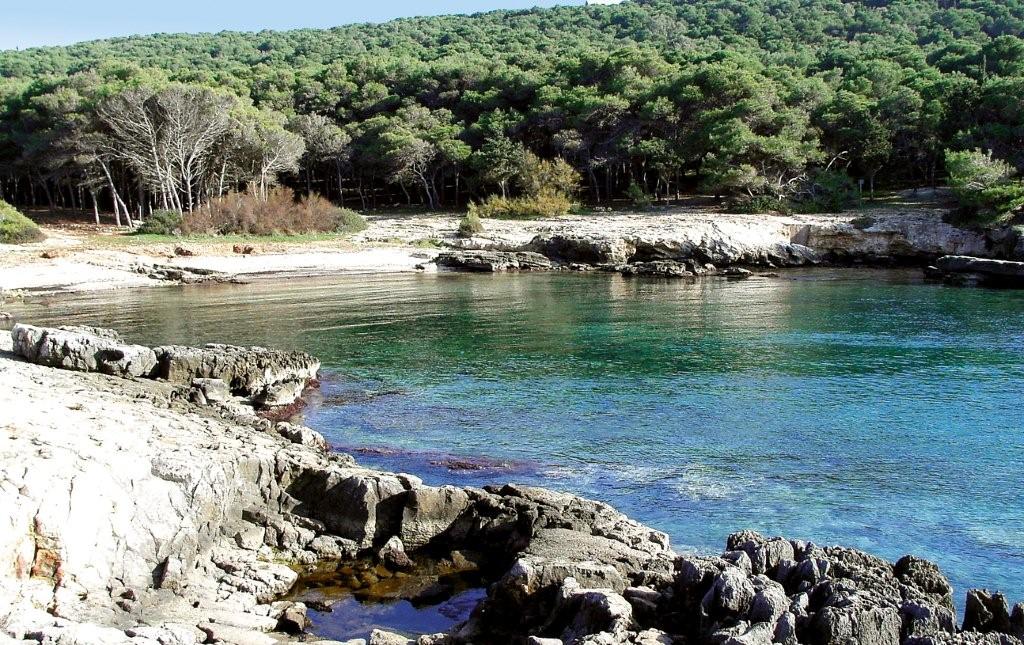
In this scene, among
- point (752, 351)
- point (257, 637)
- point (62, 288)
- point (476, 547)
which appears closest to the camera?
point (257, 637)

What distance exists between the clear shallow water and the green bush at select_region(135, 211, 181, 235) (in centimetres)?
1793

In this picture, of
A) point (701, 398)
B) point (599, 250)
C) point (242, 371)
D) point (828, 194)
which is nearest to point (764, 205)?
point (828, 194)

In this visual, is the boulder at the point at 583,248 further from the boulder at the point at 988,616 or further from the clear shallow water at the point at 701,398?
the boulder at the point at 988,616

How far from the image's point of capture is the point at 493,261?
48.8 meters

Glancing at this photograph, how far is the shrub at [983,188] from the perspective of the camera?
44531 mm

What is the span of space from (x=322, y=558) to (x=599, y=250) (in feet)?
132

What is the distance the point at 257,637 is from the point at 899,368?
18.2m

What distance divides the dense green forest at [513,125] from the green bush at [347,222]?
20.2 ft

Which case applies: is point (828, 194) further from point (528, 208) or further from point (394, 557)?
point (394, 557)

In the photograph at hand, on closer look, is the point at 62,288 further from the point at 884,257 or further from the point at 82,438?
the point at 884,257

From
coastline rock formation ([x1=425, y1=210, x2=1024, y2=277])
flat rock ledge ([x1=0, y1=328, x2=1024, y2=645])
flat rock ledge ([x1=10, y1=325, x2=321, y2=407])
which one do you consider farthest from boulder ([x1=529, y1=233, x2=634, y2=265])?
flat rock ledge ([x1=0, y1=328, x2=1024, y2=645])

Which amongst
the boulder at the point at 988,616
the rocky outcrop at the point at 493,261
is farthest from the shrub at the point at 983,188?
the boulder at the point at 988,616

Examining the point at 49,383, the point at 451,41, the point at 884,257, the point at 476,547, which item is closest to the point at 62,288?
the point at 49,383

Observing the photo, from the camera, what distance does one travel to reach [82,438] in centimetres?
1108
